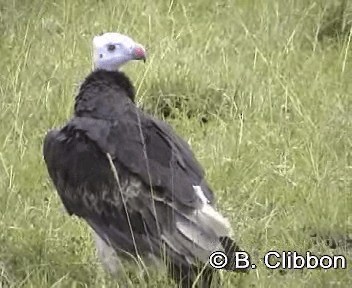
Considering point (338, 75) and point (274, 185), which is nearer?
point (274, 185)

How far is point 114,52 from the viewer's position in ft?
14.2

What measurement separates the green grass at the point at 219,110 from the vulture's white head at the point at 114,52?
26.0 inches

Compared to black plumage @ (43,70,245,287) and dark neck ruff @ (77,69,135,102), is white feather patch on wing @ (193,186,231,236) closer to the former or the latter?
black plumage @ (43,70,245,287)

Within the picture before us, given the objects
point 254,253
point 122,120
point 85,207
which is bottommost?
point 254,253

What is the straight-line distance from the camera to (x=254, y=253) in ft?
14.2

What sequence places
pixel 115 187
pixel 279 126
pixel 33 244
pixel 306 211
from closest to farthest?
pixel 115 187 < pixel 33 244 < pixel 306 211 < pixel 279 126

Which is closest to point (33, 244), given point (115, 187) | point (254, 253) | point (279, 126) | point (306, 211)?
point (115, 187)

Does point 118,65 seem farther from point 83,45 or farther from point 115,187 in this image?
point 83,45

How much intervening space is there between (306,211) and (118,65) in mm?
1016

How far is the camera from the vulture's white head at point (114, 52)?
170 inches

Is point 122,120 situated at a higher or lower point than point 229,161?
higher

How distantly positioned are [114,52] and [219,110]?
1.52 metres
